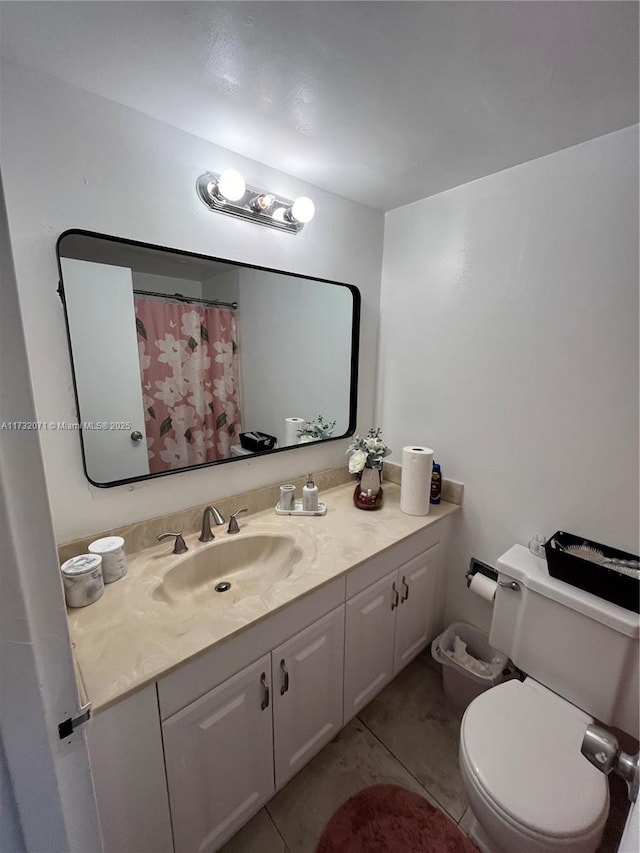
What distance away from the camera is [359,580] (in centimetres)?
125

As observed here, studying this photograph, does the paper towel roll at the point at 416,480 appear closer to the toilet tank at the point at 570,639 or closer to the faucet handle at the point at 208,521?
the toilet tank at the point at 570,639

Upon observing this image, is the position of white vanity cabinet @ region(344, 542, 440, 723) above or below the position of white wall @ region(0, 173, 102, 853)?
below

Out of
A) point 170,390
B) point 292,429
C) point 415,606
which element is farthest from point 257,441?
point 415,606

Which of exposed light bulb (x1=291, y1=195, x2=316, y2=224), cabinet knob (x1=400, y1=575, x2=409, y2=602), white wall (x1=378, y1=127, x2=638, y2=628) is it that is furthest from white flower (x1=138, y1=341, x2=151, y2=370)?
cabinet knob (x1=400, y1=575, x2=409, y2=602)

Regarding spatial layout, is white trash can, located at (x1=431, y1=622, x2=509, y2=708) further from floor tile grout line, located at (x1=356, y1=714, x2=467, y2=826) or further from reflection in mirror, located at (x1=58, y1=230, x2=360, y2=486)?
reflection in mirror, located at (x1=58, y1=230, x2=360, y2=486)

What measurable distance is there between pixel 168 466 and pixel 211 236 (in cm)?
84

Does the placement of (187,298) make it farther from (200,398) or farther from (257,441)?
(257,441)

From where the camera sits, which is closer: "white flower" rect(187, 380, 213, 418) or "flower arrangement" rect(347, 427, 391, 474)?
"white flower" rect(187, 380, 213, 418)

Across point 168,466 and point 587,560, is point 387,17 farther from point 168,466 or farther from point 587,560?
point 587,560

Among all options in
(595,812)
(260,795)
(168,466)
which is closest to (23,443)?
(168,466)

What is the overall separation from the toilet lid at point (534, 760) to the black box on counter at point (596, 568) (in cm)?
39

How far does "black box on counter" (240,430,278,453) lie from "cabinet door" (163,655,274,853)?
0.78 m

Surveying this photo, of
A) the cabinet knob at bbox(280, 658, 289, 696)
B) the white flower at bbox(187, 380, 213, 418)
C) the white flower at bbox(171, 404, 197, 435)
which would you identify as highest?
the white flower at bbox(187, 380, 213, 418)

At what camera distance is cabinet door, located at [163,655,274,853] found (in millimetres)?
876
